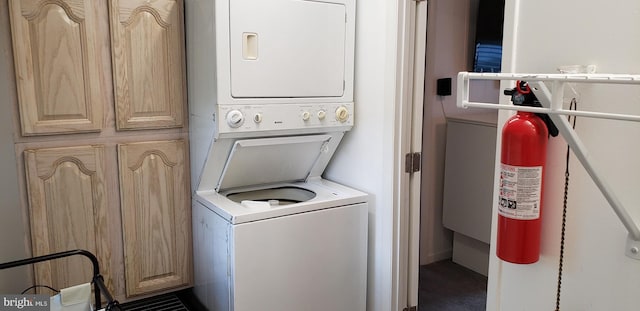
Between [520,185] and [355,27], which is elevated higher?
[355,27]

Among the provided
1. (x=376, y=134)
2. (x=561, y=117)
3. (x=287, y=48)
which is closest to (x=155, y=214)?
(x=287, y=48)

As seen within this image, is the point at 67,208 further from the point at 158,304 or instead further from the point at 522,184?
the point at 522,184

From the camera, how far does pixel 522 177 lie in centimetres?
128

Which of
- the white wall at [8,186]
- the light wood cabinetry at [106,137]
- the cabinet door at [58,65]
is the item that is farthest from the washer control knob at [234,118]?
the white wall at [8,186]

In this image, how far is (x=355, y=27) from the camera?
2322 millimetres

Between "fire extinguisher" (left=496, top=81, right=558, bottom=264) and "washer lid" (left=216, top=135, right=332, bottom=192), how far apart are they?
114cm

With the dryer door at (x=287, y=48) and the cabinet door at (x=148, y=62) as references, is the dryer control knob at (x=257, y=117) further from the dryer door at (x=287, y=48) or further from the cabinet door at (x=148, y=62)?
the cabinet door at (x=148, y=62)

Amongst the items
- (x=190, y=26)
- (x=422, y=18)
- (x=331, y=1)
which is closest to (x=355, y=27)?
(x=331, y=1)

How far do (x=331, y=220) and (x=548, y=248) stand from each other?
101 cm

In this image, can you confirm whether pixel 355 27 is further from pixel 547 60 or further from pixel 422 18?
pixel 547 60

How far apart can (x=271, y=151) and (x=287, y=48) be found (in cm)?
48

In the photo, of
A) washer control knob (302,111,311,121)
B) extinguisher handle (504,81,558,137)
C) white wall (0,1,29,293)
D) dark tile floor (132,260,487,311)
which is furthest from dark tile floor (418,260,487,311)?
white wall (0,1,29,293)

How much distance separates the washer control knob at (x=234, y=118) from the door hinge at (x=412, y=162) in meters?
0.77

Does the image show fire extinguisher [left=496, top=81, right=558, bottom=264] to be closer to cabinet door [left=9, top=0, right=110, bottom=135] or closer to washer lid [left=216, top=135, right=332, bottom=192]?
washer lid [left=216, top=135, right=332, bottom=192]
